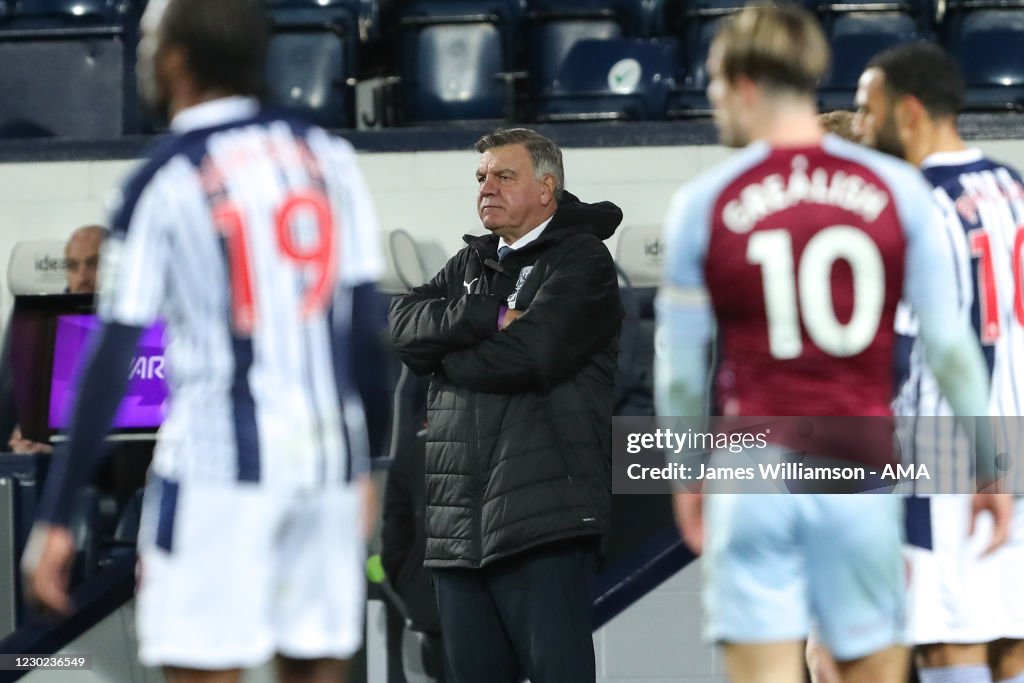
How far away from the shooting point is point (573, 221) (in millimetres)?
4332

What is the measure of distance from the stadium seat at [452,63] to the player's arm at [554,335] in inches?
128

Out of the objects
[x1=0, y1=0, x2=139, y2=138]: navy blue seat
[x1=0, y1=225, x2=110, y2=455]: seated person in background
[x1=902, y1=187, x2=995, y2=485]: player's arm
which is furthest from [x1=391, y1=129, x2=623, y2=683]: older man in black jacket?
[x1=0, y1=0, x2=139, y2=138]: navy blue seat

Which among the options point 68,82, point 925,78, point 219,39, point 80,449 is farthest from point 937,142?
point 68,82

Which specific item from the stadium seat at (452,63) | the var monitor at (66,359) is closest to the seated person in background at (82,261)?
the var monitor at (66,359)

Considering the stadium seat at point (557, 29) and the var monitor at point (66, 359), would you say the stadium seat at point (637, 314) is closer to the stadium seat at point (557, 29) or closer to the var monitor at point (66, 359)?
the stadium seat at point (557, 29)

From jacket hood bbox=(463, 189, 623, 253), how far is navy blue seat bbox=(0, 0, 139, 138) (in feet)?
11.3

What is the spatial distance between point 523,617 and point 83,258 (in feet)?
9.01

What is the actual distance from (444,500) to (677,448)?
2.92 feet

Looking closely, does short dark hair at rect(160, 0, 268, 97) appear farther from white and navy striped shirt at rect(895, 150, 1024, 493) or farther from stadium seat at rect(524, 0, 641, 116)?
stadium seat at rect(524, 0, 641, 116)

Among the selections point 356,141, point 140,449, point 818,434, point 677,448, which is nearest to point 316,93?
point 356,141

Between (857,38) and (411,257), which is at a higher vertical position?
(857,38)

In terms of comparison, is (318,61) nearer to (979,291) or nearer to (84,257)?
(84,257)

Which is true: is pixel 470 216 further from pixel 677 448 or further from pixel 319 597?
pixel 319 597

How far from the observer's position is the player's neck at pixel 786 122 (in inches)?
113
